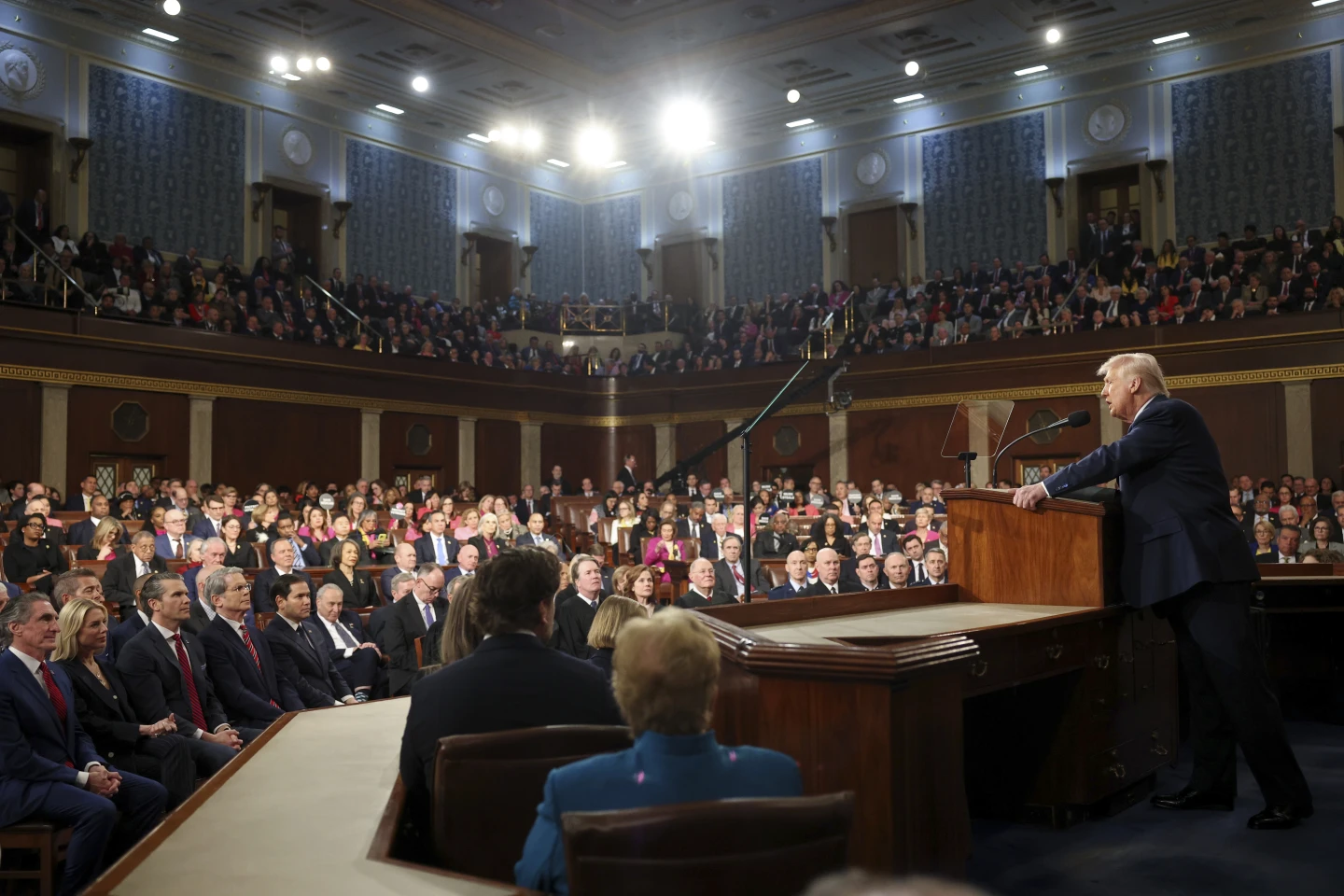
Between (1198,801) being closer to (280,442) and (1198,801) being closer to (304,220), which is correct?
(280,442)

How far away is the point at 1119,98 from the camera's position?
17.2 m

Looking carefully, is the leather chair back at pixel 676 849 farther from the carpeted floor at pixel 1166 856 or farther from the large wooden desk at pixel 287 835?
the carpeted floor at pixel 1166 856

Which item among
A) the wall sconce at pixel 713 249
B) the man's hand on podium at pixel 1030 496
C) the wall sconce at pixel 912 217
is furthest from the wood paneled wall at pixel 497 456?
the man's hand on podium at pixel 1030 496

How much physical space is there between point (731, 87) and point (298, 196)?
7.37 meters

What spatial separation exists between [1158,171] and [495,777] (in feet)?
56.7

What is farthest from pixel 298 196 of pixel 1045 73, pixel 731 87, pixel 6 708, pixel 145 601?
→ pixel 6 708

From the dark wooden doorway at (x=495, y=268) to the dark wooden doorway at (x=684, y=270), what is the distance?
2.96 meters

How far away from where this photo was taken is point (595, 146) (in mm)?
21500

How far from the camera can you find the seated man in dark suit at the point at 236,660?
473cm

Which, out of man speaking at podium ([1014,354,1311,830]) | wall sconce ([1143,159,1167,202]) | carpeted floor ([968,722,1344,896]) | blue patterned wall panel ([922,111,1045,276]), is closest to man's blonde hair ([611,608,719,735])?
carpeted floor ([968,722,1344,896])

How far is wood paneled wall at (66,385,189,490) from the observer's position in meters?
12.9

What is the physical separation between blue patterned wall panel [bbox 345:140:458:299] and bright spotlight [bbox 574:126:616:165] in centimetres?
254

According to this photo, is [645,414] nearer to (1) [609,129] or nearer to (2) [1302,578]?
(1) [609,129]

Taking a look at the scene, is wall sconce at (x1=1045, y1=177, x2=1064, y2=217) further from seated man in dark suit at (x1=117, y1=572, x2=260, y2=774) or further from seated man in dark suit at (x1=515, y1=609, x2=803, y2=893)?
seated man in dark suit at (x1=515, y1=609, x2=803, y2=893)
